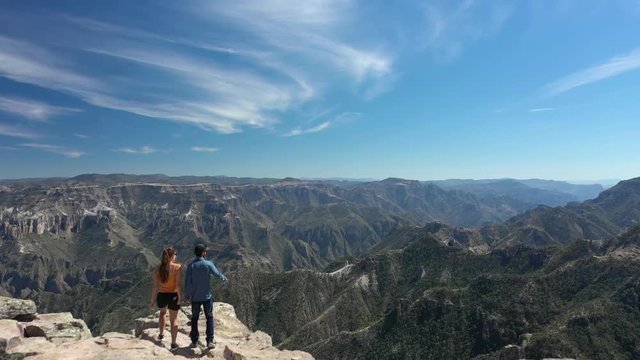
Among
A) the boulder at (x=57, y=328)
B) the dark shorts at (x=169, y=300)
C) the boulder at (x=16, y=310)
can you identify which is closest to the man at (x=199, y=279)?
the dark shorts at (x=169, y=300)

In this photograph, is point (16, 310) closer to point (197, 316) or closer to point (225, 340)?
point (197, 316)

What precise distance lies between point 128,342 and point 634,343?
642 feet

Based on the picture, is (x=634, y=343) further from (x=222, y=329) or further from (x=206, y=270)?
(x=206, y=270)

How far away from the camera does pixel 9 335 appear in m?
28.5

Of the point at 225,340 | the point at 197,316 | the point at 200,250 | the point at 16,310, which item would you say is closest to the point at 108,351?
the point at 197,316

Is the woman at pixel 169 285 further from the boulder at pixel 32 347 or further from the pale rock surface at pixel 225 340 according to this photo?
the boulder at pixel 32 347

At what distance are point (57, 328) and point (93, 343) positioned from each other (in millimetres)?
6539

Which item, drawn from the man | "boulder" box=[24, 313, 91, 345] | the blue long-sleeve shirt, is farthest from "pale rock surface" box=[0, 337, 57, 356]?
the blue long-sleeve shirt

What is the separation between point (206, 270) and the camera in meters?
29.5

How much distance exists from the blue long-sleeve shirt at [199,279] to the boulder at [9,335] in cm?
1094

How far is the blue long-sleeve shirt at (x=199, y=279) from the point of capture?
2945cm

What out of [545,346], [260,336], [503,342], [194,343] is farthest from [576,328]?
[194,343]

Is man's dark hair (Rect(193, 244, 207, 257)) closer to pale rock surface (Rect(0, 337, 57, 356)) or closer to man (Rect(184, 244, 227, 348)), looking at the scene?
man (Rect(184, 244, 227, 348))

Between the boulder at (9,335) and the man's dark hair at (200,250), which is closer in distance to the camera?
the boulder at (9,335)
